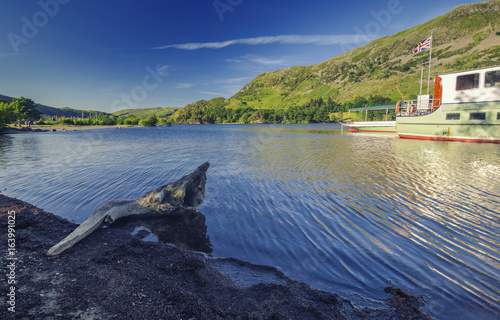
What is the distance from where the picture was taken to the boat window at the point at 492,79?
97.4 ft

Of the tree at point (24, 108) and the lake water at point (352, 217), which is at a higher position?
the tree at point (24, 108)

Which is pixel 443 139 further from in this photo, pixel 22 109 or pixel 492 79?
pixel 22 109

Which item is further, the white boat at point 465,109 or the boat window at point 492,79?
the white boat at point 465,109

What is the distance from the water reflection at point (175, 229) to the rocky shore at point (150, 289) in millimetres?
1247

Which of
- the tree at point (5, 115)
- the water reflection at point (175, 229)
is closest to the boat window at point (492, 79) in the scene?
the water reflection at point (175, 229)

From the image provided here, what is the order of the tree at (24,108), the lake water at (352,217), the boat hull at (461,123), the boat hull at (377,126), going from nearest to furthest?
1. the lake water at (352,217)
2. the boat hull at (461,123)
3. the boat hull at (377,126)
4. the tree at (24,108)

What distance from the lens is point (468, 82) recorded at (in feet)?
106

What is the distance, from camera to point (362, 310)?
4477mm

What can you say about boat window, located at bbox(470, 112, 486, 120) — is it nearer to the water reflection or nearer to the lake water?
the lake water

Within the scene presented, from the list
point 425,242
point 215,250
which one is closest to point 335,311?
point 215,250

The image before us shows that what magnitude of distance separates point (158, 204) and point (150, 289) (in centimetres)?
549

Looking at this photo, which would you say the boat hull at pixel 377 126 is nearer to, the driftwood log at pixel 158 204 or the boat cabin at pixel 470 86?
the boat cabin at pixel 470 86

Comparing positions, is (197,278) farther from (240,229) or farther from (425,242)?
(425,242)

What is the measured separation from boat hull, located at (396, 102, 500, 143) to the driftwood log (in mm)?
40069
